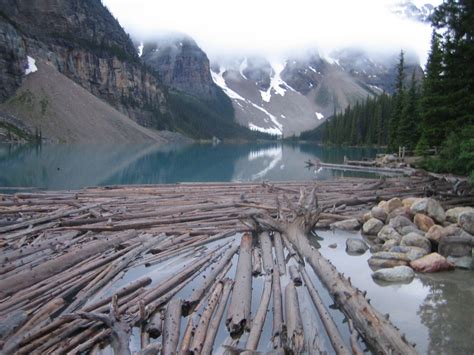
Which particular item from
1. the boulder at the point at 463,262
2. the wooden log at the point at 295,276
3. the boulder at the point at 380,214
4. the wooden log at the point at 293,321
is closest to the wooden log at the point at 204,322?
the wooden log at the point at 293,321

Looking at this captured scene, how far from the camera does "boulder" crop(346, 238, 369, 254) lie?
36.3 ft

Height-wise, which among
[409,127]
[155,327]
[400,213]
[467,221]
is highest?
[409,127]

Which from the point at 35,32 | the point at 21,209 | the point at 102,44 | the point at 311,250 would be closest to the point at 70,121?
the point at 35,32

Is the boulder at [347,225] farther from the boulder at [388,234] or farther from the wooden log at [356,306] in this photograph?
the wooden log at [356,306]

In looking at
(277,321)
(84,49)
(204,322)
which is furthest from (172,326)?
(84,49)

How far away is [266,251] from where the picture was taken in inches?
384

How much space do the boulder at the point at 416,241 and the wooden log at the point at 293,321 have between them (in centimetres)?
483

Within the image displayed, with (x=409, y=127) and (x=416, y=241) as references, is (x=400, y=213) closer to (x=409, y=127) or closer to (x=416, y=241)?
(x=416, y=241)

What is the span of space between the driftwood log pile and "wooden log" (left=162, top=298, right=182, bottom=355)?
2cm

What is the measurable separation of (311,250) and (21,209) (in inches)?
400

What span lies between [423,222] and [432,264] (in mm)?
3156

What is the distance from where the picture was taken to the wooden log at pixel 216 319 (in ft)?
16.9

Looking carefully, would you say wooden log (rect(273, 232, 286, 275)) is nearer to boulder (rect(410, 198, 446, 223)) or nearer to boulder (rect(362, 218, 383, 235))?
boulder (rect(362, 218, 383, 235))

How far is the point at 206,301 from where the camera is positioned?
668 cm
